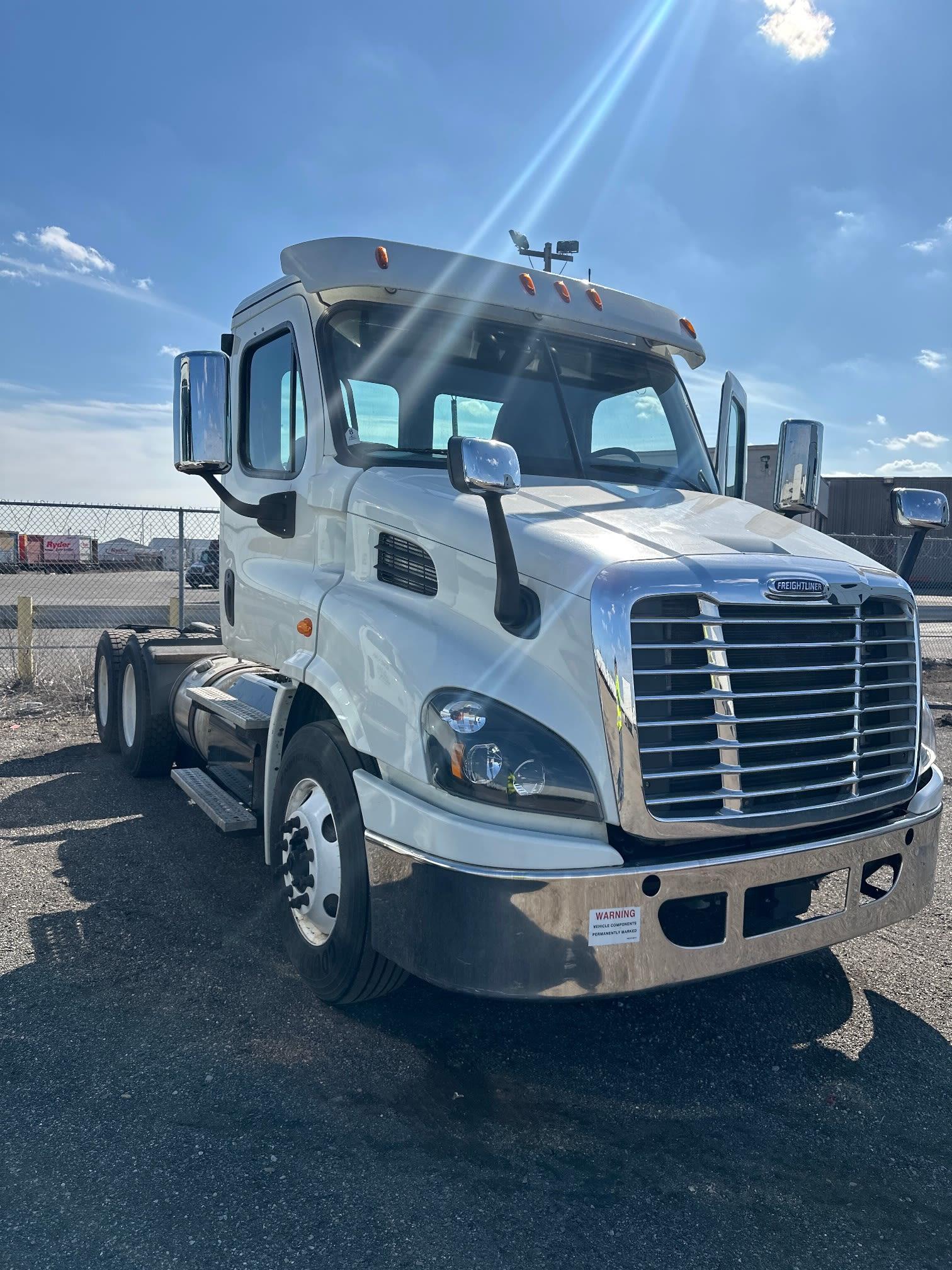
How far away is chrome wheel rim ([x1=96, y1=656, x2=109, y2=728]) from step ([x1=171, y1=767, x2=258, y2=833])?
102 inches

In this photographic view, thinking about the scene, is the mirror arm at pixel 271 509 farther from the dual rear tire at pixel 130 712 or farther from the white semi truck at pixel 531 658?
the dual rear tire at pixel 130 712

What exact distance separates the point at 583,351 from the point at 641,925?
2743 millimetres

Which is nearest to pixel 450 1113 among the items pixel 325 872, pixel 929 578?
pixel 325 872

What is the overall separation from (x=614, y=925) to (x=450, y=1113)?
0.85 m

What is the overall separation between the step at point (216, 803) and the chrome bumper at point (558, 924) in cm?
140

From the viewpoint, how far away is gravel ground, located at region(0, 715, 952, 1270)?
245 centimetres

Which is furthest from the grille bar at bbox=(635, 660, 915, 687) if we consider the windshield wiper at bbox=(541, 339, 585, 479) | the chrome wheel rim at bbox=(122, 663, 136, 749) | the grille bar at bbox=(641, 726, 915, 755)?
the chrome wheel rim at bbox=(122, 663, 136, 749)

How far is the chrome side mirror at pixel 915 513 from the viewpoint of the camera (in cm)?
406

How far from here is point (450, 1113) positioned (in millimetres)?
2990

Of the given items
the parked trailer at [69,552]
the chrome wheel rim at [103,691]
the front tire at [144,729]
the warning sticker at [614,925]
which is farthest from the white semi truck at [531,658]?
the parked trailer at [69,552]

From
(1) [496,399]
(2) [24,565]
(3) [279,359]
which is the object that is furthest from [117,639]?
(2) [24,565]

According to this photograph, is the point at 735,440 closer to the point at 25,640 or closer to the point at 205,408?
Result: the point at 205,408

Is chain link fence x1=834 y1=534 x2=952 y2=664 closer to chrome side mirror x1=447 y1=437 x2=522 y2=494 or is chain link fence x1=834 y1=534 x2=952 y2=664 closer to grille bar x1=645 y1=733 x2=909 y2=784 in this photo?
grille bar x1=645 y1=733 x2=909 y2=784

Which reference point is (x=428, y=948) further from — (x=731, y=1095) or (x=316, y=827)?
(x=731, y=1095)
